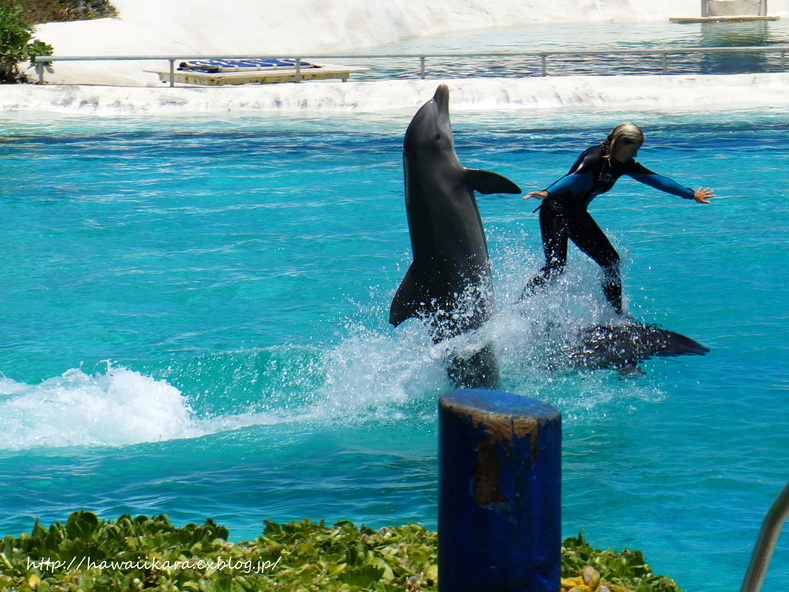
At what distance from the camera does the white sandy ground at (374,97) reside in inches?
797

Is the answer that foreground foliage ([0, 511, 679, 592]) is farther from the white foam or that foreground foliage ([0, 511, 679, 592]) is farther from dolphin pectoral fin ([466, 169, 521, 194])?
the white foam

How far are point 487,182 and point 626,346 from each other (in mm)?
2384

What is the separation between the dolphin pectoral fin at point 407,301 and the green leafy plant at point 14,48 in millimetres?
18058

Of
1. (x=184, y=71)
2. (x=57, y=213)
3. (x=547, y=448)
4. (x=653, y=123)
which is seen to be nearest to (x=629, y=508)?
(x=547, y=448)

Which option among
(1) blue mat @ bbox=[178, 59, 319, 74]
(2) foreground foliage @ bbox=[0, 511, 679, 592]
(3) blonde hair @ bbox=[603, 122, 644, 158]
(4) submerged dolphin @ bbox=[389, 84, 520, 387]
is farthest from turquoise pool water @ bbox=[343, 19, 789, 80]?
(2) foreground foliage @ bbox=[0, 511, 679, 592]

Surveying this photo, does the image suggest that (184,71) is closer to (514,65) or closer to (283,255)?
(514,65)

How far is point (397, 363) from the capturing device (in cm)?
723

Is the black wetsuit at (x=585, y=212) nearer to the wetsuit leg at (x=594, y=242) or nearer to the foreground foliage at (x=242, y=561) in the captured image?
the wetsuit leg at (x=594, y=242)

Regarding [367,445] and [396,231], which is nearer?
[367,445]

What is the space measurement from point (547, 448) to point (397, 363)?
4.63 m

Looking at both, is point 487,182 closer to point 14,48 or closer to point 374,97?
point 374,97

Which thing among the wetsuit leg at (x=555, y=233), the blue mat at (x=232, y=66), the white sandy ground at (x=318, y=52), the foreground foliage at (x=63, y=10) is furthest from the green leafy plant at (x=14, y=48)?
the wetsuit leg at (x=555, y=233)

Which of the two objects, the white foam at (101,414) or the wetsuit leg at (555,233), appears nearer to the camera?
the white foam at (101,414)

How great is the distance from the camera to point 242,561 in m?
3.63
